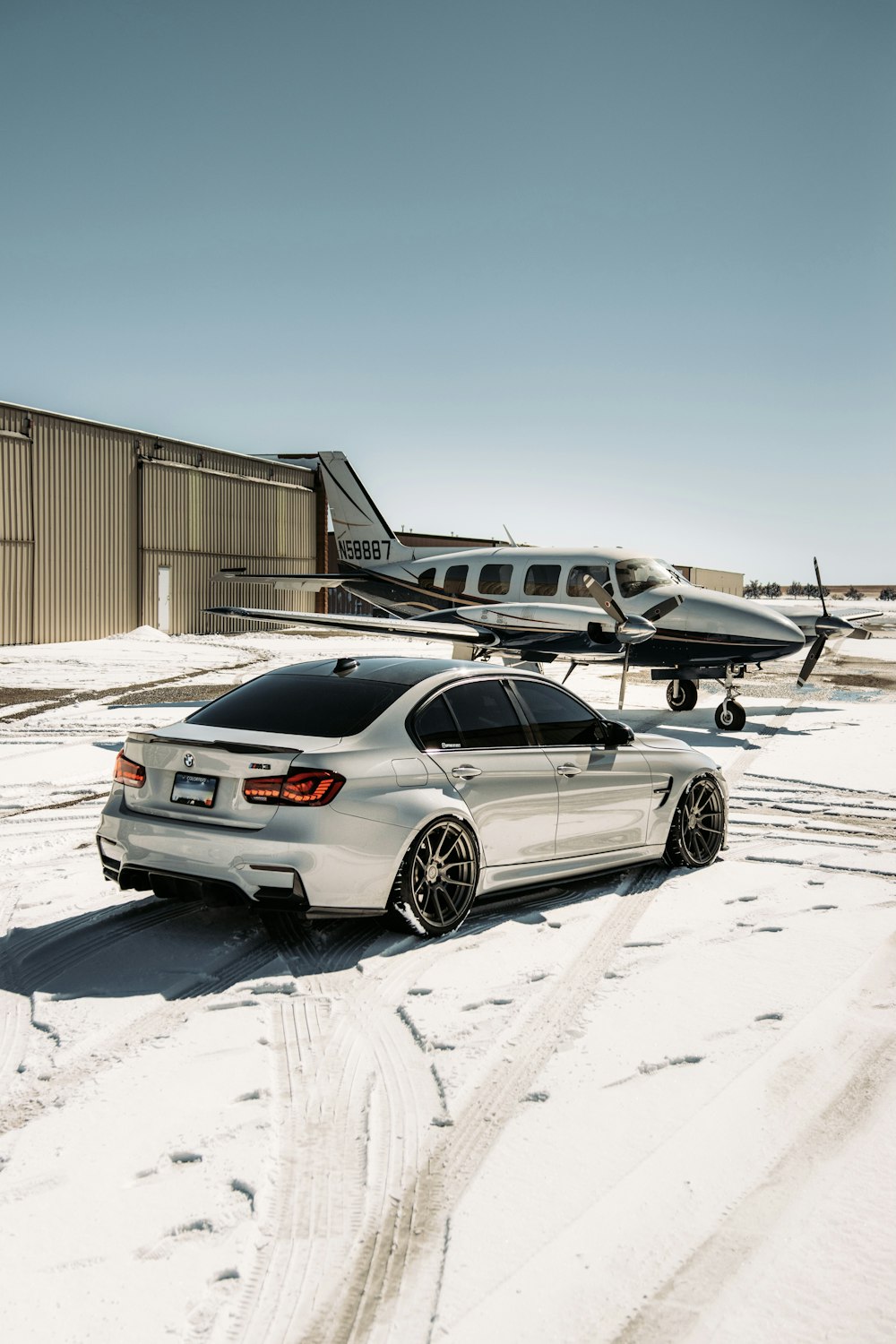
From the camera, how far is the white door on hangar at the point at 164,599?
37.5 metres

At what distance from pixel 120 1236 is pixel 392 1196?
2.76 feet

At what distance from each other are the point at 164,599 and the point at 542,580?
20.5 metres

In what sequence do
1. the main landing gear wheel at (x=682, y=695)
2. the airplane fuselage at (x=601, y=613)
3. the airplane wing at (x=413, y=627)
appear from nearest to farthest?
the airplane wing at (x=413, y=627), the airplane fuselage at (x=601, y=613), the main landing gear wheel at (x=682, y=695)

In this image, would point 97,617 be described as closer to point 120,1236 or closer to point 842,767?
point 842,767

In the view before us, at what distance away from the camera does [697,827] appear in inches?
328

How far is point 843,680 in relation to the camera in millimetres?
27250

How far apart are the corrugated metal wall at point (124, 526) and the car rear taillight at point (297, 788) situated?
27338 mm

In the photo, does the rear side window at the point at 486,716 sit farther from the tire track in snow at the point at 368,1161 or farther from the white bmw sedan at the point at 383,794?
the tire track in snow at the point at 368,1161

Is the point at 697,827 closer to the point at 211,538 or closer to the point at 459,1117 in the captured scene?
the point at 459,1117

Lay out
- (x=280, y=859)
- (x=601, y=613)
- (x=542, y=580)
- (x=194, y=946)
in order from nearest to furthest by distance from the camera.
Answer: (x=280, y=859) → (x=194, y=946) → (x=601, y=613) → (x=542, y=580)

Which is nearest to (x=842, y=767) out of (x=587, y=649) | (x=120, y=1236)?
(x=587, y=649)

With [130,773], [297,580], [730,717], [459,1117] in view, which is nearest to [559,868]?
[130,773]

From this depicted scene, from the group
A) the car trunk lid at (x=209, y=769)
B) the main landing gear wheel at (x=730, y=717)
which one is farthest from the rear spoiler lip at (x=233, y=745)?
the main landing gear wheel at (x=730, y=717)

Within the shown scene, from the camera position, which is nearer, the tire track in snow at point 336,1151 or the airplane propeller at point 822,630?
the tire track in snow at point 336,1151
